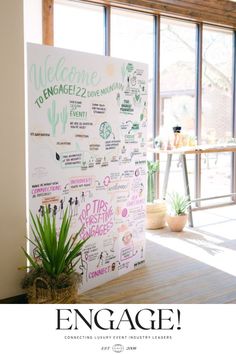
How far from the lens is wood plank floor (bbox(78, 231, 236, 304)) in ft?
10.1

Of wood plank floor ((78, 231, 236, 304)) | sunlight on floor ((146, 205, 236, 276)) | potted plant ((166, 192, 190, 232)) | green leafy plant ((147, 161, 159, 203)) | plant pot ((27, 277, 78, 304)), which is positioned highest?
green leafy plant ((147, 161, 159, 203))

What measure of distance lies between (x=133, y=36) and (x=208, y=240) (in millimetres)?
2608

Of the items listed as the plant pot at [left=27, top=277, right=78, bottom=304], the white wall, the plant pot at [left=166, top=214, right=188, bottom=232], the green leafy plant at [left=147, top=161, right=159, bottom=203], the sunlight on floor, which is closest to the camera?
the plant pot at [left=27, top=277, right=78, bottom=304]

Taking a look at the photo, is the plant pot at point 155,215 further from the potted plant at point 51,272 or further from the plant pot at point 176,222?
the potted plant at point 51,272

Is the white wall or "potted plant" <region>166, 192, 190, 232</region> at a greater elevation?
the white wall

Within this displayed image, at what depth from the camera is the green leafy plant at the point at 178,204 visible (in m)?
4.86

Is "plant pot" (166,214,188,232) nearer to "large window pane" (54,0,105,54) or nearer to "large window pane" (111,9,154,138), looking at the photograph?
"large window pane" (111,9,154,138)

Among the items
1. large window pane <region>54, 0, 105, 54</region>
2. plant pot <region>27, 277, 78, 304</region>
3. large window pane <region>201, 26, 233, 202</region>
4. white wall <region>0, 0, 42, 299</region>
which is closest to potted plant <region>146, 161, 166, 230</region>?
large window pane <region>201, 26, 233, 202</region>

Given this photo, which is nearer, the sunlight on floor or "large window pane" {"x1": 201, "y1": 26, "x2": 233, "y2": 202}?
the sunlight on floor

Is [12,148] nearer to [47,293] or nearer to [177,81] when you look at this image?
[47,293]

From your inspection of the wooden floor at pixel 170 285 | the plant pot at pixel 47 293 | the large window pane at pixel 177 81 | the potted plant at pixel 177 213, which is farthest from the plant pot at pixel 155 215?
the plant pot at pixel 47 293

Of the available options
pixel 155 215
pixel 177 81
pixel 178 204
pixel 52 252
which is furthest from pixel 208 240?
pixel 52 252

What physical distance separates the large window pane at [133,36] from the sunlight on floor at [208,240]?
1.61 m
